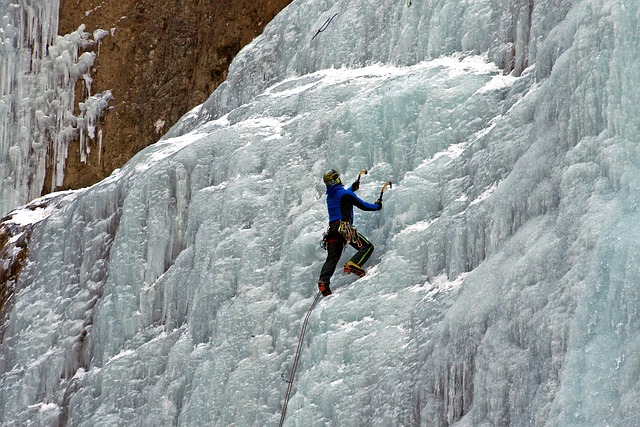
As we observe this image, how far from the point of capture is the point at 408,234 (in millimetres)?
11180

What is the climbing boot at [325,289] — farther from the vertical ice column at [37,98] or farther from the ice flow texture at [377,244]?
the vertical ice column at [37,98]

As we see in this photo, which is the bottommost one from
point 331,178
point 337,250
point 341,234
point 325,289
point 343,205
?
point 325,289

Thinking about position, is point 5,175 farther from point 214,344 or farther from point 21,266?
point 214,344

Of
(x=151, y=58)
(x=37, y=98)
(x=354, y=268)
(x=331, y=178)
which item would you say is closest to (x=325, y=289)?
(x=354, y=268)

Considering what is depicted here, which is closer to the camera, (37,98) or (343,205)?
(343,205)

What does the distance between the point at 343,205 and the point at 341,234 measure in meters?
0.31

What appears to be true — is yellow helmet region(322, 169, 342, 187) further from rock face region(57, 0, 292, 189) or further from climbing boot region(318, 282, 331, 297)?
rock face region(57, 0, 292, 189)

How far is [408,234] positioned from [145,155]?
5333 millimetres

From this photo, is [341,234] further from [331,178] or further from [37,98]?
[37,98]

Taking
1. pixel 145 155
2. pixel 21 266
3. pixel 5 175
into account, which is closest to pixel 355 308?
pixel 145 155

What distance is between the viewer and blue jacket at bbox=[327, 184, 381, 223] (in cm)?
1150

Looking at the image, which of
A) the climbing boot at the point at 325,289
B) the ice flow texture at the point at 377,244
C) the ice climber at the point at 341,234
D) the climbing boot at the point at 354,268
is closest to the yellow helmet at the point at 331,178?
the ice climber at the point at 341,234

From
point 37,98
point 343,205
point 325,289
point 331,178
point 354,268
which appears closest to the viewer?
point 354,268

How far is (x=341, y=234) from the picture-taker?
11391 millimetres
